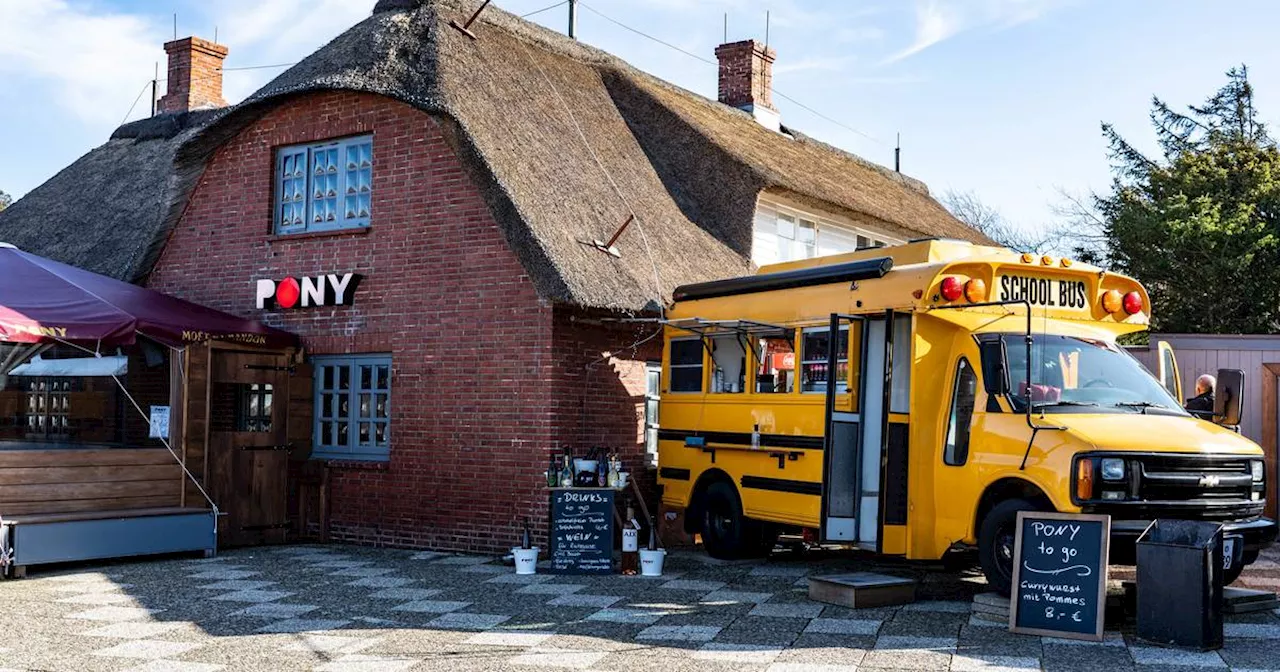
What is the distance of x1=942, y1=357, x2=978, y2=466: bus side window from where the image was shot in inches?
393

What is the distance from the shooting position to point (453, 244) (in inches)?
539

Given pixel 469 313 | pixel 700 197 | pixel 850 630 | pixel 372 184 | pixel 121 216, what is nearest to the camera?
pixel 850 630

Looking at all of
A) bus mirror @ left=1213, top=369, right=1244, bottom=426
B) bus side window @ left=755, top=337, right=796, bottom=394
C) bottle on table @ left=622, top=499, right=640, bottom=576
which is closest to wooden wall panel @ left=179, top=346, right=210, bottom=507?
bottle on table @ left=622, top=499, right=640, bottom=576

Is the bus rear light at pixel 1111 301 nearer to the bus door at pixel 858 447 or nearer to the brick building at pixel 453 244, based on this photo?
the bus door at pixel 858 447

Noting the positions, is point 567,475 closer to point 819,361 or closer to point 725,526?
point 725,526

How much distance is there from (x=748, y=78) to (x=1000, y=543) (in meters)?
14.4

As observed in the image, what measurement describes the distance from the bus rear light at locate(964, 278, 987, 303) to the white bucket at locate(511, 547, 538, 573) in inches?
181

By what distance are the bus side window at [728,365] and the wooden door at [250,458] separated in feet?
16.3

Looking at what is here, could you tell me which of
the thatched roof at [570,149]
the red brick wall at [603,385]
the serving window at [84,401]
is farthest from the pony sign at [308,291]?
the red brick wall at [603,385]

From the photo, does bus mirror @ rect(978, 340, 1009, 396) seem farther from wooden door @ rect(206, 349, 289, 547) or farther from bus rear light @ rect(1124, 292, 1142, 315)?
wooden door @ rect(206, 349, 289, 547)

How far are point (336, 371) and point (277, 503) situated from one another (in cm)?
161

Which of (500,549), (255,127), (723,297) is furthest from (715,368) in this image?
(255,127)

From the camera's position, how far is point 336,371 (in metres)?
Result: 14.7

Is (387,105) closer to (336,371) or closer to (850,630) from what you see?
(336,371)
